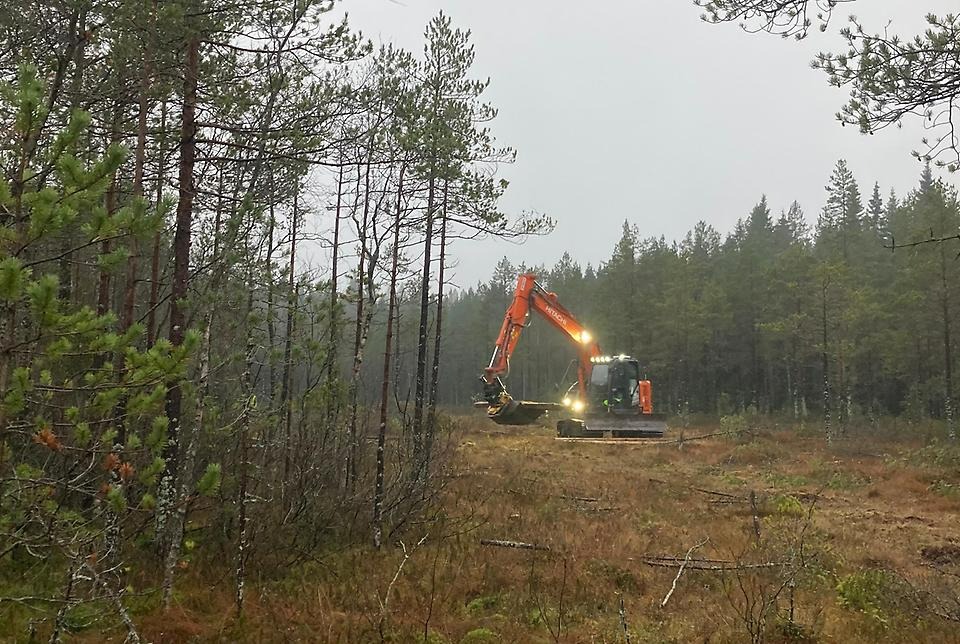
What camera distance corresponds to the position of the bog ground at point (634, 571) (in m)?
6.17

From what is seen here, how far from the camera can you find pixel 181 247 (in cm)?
665

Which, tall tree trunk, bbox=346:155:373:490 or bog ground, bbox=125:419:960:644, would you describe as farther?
tall tree trunk, bbox=346:155:373:490

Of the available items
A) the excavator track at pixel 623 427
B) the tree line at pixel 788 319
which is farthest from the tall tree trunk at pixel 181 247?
the tree line at pixel 788 319

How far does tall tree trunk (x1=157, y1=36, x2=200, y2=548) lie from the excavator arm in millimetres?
12334

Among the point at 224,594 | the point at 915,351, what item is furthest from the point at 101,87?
the point at 915,351

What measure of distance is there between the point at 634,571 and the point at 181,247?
21.7 ft

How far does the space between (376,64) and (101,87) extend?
4044 millimetres

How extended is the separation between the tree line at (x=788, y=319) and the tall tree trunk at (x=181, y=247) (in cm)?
2577

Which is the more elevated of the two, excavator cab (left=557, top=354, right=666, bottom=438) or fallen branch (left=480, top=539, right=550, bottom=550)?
excavator cab (left=557, top=354, right=666, bottom=438)

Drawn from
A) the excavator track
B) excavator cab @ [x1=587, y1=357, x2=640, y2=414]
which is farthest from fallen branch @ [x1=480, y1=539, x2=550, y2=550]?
excavator cab @ [x1=587, y1=357, x2=640, y2=414]

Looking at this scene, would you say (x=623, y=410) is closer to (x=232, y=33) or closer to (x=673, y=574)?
(x=673, y=574)

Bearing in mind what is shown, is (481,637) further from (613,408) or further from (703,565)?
(613,408)

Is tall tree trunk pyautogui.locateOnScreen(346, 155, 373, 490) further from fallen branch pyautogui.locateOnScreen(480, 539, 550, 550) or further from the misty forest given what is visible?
fallen branch pyautogui.locateOnScreen(480, 539, 550, 550)

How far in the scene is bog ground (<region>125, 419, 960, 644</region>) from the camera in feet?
20.2
